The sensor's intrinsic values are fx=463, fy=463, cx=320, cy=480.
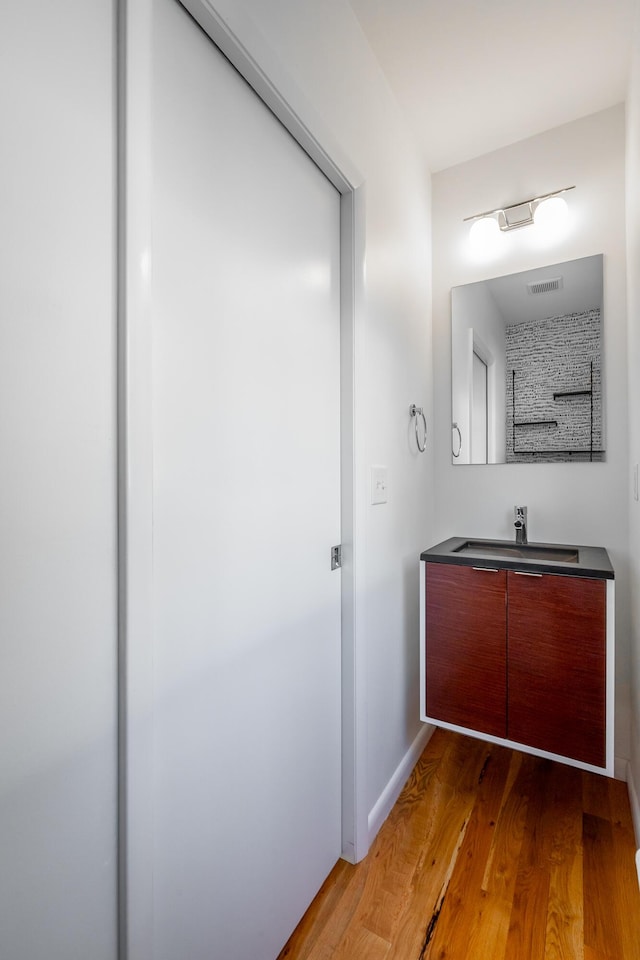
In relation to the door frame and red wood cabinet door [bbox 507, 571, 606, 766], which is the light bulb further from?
the door frame

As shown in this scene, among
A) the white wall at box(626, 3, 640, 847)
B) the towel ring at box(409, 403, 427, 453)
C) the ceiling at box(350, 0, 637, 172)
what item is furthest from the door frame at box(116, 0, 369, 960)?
the white wall at box(626, 3, 640, 847)

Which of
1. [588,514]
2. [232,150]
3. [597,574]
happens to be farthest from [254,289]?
[588,514]

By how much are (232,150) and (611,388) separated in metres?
1.63

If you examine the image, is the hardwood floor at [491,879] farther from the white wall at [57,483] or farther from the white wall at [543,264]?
the white wall at [57,483]

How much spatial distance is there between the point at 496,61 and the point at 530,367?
1086mm

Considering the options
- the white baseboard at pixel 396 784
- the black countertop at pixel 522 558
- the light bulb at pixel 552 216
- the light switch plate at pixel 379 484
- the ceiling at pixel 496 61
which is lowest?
the white baseboard at pixel 396 784

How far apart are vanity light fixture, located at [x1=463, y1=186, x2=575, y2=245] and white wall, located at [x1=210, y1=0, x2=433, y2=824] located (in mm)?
236

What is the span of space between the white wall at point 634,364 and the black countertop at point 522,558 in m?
0.13

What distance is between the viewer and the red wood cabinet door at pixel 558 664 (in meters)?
1.49

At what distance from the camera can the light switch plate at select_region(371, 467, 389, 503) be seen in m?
1.55

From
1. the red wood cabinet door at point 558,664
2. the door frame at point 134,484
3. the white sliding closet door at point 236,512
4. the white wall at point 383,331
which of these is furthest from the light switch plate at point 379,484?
the door frame at point 134,484

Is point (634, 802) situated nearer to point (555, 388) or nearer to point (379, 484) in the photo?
point (379, 484)

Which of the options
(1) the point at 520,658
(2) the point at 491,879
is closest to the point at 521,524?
(1) the point at 520,658

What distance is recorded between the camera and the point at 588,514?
1.89 metres
